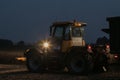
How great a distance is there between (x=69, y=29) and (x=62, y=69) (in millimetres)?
2504

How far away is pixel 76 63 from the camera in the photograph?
20266 mm

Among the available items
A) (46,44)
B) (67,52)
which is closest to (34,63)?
(46,44)

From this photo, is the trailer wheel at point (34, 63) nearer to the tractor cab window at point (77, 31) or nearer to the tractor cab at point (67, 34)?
the tractor cab at point (67, 34)

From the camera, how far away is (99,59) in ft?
68.5

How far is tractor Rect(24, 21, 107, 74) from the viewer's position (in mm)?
20062

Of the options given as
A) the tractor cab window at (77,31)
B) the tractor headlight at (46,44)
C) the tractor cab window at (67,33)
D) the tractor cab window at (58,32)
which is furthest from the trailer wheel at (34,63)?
the tractor cab window at (77,31)

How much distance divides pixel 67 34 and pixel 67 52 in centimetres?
101

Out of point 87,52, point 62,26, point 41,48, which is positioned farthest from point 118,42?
point 41,48

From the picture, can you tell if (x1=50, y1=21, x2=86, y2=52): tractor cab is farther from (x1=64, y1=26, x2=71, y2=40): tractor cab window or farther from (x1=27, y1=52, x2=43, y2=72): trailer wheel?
(x1=27, y1=52, x2=43, y2=72): trailer wheel

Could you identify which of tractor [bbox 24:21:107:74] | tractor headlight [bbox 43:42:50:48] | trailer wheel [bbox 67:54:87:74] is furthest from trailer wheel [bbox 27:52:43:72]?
trailer wheel [bbox 67:54:87:74]

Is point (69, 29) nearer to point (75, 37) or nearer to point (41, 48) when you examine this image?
point (75, 37)

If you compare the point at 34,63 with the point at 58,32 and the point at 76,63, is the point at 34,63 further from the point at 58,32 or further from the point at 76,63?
the point at 76,63

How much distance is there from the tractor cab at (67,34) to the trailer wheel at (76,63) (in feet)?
2.45

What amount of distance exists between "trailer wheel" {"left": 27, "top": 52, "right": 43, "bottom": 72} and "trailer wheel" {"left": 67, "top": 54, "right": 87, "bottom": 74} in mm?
1899
